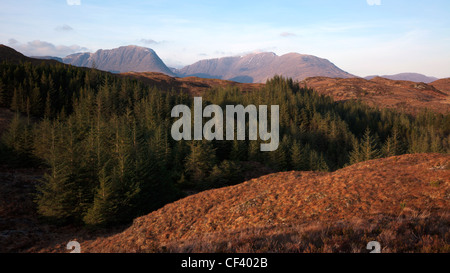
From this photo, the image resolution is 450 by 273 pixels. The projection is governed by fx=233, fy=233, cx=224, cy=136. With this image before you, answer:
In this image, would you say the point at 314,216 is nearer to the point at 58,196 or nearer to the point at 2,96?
the point at 58,196

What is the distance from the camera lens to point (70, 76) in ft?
294

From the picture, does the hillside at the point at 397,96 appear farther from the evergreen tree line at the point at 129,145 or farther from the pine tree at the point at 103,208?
the pine tree at the point at 103,208

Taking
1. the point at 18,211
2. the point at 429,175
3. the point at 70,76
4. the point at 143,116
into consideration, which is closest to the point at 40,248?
the point at 18,211

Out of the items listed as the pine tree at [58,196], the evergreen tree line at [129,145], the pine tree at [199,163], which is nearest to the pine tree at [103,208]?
the evergreen tree line at [129,145]

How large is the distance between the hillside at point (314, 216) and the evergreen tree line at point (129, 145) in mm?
6804

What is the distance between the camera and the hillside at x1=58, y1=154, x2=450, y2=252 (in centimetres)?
707

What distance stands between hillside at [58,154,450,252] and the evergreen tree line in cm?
680

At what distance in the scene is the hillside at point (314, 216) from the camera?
707 centimetres

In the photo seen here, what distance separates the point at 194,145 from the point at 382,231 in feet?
118

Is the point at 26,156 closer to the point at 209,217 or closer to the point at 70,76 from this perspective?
the point at 209,217

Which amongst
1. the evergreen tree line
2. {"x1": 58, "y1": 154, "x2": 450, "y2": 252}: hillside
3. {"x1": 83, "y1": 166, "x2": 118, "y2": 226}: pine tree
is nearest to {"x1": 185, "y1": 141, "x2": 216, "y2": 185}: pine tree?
the evergreen tree line

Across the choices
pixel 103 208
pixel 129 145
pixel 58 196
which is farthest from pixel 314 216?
pixel 129 145

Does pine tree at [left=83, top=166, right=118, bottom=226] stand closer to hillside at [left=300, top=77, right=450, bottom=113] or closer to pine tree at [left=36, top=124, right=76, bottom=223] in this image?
pine tree at [left=36, top=124, right=76, bottom=223]
